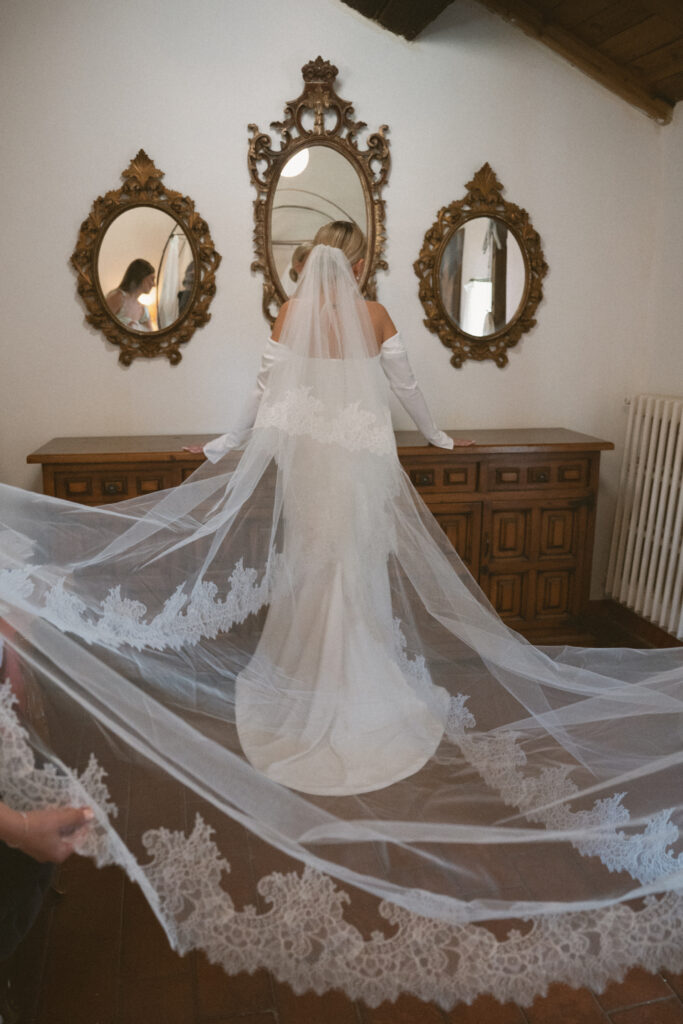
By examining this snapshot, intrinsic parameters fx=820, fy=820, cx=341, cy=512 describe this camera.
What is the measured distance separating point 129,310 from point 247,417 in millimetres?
981

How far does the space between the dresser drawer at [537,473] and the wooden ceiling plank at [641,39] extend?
70.1 inches

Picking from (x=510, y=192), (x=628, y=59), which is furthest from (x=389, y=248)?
(x=628, y=59)

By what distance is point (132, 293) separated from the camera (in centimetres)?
354

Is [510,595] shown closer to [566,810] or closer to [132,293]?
[566,810]

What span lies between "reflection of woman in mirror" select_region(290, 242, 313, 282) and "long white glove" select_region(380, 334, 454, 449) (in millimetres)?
755

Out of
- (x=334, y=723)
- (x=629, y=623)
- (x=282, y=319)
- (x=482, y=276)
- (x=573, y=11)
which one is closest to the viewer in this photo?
(x=334, y=723)

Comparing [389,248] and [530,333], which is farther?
[530,333]

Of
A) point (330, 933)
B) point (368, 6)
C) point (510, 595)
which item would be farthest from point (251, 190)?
point (330, 933)

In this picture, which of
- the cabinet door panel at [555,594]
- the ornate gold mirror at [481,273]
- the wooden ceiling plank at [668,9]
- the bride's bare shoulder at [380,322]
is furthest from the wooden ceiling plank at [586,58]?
the cabinet door panel at [555,594]

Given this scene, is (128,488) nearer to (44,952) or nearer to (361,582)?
(361,582)

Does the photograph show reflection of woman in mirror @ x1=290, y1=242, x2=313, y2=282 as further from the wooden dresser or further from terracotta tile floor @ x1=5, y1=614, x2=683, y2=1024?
terracotta tile floor @ x1=5, y1=614, x2=683, y2=1024

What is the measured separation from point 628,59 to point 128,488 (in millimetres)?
2935

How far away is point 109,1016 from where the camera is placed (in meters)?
1.78

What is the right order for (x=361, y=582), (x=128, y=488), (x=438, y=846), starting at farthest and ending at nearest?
(x=128, y=488) → (x=361, y=582) → (x=438, y=846)
